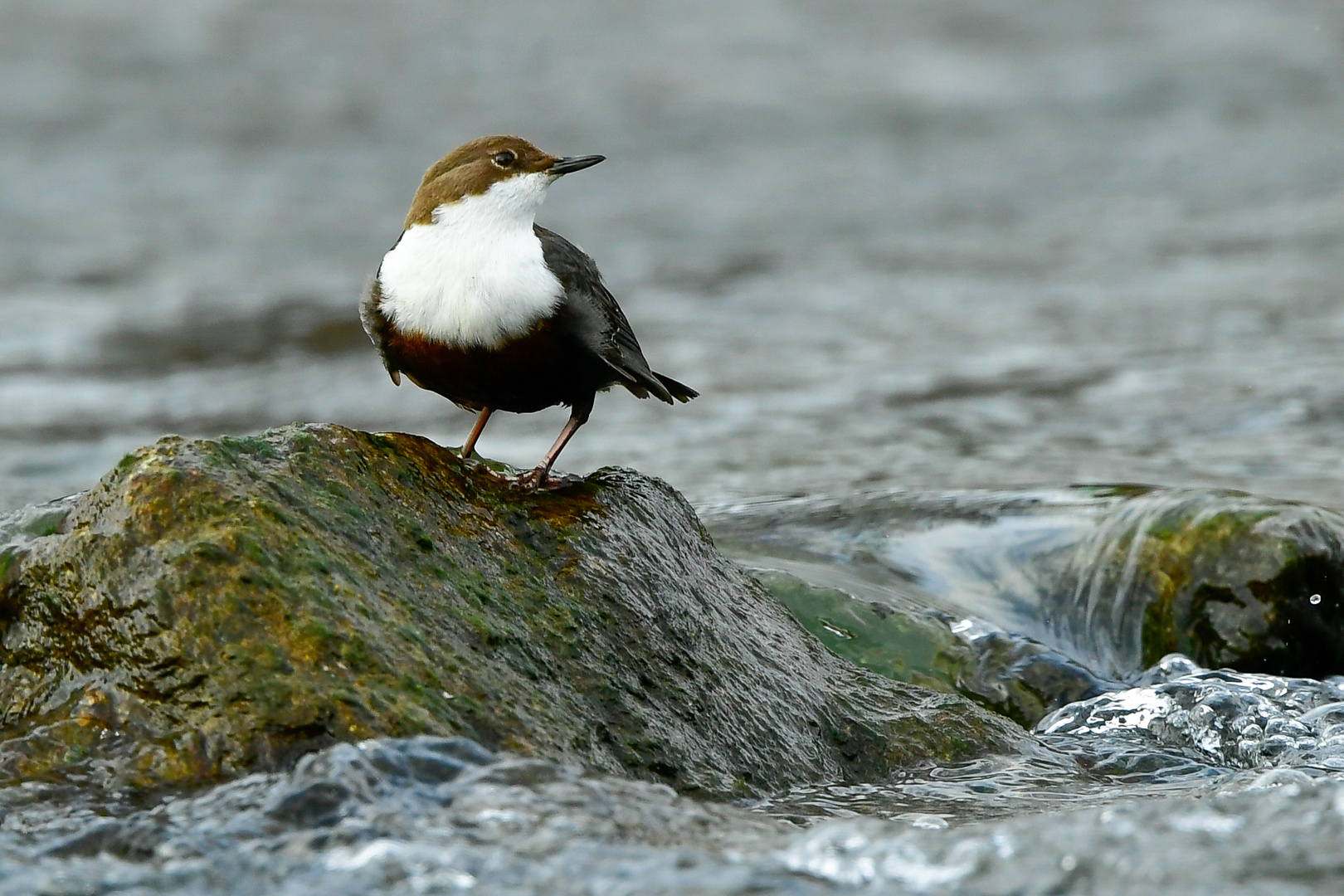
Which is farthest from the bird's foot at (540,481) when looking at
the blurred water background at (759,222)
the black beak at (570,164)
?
the blurred water background at (759,222)

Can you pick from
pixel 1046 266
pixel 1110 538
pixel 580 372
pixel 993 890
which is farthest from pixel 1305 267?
pixel 993 890

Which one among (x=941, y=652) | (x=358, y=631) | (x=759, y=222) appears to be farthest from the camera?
(x=759, y=222)

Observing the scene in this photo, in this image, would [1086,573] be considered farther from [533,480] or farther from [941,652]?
[533,480]

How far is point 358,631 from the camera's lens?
2920 millimetres

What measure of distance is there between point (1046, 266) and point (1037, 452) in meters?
5.60

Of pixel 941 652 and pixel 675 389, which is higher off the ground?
pixel 675 389

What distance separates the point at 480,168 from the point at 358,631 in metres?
1.53

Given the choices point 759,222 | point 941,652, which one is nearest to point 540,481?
point 941,652

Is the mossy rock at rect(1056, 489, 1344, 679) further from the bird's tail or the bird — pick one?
the bird

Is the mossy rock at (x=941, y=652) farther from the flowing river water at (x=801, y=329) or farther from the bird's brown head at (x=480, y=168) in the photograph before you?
the bird's brown head at (x=480, y=168)

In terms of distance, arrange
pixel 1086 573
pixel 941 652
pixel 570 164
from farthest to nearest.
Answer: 1. pixel 1086 573
2. pixel 941 652
3. pixel 570 164

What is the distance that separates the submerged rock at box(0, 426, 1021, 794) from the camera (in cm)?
286

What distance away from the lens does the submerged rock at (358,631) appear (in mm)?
2857

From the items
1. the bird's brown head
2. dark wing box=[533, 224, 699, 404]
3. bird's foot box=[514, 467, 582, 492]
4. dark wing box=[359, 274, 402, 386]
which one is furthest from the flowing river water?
the bird's brown head
